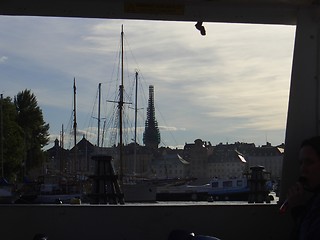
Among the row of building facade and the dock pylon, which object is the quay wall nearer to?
the dock pylon

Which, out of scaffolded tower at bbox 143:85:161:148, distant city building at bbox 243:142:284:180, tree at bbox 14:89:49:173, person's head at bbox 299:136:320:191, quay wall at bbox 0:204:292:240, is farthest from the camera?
tree at bbox 14:89:49:173

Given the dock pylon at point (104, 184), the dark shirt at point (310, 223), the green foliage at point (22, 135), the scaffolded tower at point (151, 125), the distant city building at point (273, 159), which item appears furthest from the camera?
the green foliage at point (22, 135)

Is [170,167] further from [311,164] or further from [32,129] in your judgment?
[311,164]

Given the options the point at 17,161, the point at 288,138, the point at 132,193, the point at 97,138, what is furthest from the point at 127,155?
the point at 288,138

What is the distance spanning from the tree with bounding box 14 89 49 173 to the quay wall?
40.9m

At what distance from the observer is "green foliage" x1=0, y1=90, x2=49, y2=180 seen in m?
45.5

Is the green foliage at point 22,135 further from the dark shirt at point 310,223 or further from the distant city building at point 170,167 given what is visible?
the dark shirt at point 310,223

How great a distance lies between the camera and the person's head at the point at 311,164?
3391 mm

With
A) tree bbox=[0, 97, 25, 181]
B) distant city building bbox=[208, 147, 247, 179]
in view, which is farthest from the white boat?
tree bbox=[0, 97, 25, 181]

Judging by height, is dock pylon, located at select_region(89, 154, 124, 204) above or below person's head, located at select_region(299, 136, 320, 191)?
below

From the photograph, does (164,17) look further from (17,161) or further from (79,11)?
(17,161)

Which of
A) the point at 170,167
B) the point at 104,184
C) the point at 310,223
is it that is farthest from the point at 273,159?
Result: the point at 170,167

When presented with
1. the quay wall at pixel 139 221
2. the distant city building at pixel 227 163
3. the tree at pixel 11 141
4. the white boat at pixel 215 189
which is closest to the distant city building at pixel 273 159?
the distant city building at pixel 227 163

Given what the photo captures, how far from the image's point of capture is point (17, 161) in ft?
163
